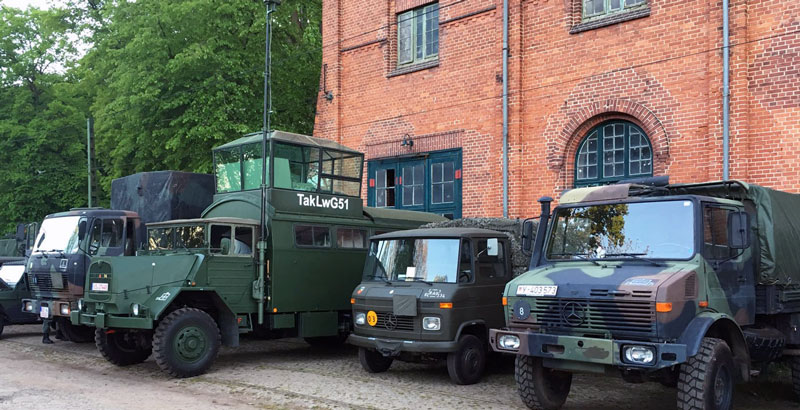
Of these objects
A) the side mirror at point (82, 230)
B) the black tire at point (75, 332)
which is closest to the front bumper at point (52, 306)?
the black tire at point (75, 332)

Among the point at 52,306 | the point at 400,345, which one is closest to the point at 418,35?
the point at 52,306

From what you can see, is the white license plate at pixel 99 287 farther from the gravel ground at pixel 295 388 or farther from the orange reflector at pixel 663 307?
the orange reflector at pixel 663 307

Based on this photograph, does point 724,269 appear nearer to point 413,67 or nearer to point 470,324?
point 470,324

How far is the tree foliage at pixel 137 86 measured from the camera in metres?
20.9

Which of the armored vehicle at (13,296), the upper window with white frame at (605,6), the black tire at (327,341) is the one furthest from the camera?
the armored vehicle at (13,296)

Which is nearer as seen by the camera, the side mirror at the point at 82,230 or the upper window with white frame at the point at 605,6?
the side mirror at the point at 82,230

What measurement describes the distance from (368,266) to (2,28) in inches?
1016

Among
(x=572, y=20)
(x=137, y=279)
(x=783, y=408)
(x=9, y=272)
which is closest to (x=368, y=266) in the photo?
(x=137, y=279)

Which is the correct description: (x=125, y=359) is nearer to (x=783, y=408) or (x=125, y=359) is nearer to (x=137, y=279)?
(x=137, y=279)

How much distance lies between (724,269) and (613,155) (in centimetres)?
717

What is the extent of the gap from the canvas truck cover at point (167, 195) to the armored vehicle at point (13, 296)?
8.74 ft

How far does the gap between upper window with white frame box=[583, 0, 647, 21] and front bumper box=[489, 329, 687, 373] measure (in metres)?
8.94

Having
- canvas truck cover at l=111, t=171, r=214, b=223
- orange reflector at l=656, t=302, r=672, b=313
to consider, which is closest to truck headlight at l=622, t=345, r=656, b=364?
orange reflector at l=656, t=302, r=672, b=313

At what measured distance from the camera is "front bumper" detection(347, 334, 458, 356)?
9766mm
